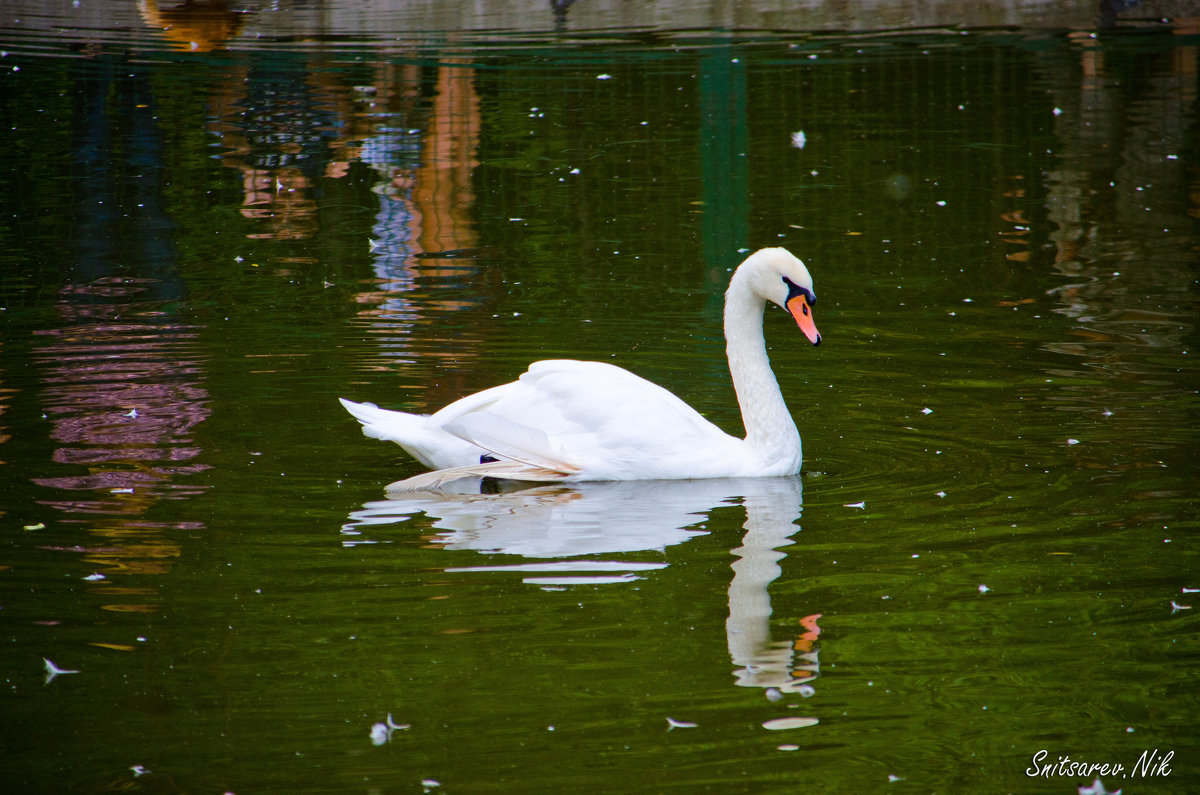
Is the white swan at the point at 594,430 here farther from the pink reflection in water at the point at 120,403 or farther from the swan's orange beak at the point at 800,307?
the pink reflection in water at the point at 120,403

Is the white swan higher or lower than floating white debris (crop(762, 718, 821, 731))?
higher

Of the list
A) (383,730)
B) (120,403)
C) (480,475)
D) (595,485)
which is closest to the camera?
(383,730)

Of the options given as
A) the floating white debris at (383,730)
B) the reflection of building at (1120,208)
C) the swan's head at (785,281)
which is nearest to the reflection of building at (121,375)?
the floating white debris at (383,730)

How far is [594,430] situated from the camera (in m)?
6.95

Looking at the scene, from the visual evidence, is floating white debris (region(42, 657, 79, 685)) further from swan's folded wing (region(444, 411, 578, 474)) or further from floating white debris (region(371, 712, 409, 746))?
swan's folded wing (region(444, 411, 578, 474))

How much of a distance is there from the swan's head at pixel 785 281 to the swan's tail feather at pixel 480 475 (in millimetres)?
1251

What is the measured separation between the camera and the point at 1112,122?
669 inches

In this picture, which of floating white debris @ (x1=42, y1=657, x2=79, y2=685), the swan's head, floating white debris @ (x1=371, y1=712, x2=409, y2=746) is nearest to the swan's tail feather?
the swan's head

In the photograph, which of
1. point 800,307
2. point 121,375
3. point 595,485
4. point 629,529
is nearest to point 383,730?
point 629,529

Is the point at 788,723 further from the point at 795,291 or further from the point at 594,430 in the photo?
the point at 795,291

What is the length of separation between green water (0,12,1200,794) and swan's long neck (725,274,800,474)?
0.18 m

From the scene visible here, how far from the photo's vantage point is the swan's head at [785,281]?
279 inches

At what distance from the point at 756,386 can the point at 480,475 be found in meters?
1.32

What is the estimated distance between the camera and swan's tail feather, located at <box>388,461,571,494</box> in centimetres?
675
